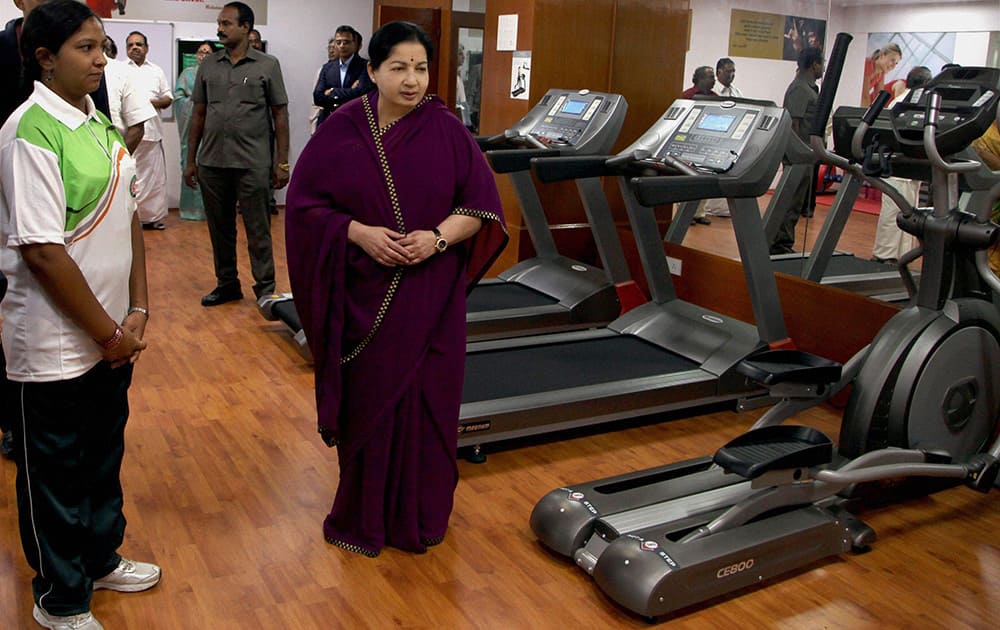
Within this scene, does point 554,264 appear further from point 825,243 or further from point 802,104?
point 802,104

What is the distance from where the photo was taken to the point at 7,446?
3.55 m

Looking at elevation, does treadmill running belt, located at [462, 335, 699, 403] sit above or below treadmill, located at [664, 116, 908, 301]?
below

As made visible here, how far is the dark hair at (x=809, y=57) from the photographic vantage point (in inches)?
208

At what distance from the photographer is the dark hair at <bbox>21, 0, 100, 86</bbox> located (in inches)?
84.7

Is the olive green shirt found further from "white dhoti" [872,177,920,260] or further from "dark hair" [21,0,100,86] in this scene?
"white dhoti" [872,177,920,260]

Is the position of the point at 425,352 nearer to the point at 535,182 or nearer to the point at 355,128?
the point at 355,128

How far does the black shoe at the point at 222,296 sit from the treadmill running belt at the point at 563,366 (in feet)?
7.03

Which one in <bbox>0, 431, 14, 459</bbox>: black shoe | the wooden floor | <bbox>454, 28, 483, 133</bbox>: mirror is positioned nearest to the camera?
the wooden floor

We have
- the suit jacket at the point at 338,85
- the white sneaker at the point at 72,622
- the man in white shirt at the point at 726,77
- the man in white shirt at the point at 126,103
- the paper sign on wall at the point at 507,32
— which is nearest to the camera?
the white sneaker at the point at 72,622

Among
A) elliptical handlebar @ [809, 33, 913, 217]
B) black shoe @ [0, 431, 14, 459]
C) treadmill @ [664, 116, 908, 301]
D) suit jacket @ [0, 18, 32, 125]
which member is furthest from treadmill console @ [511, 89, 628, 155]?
black shoe @ [0, 431, 14, 459]

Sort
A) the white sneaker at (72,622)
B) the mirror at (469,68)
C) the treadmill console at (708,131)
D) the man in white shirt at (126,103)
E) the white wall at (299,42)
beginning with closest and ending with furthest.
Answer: the white sneaker at (72,622) → the treadmill console at (708,131) → the man in white shirt at (126,103) → the mirror at (469,68) → the white wall at (299,42)

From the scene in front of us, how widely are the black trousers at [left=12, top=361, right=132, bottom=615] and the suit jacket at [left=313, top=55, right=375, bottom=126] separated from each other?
4.71 metres

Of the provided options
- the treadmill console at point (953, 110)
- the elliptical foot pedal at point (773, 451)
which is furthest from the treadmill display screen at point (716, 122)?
the elliptical foot pedal at point (773, 451)

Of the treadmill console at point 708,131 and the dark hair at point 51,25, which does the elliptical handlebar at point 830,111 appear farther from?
the dark hair at point 51,25
